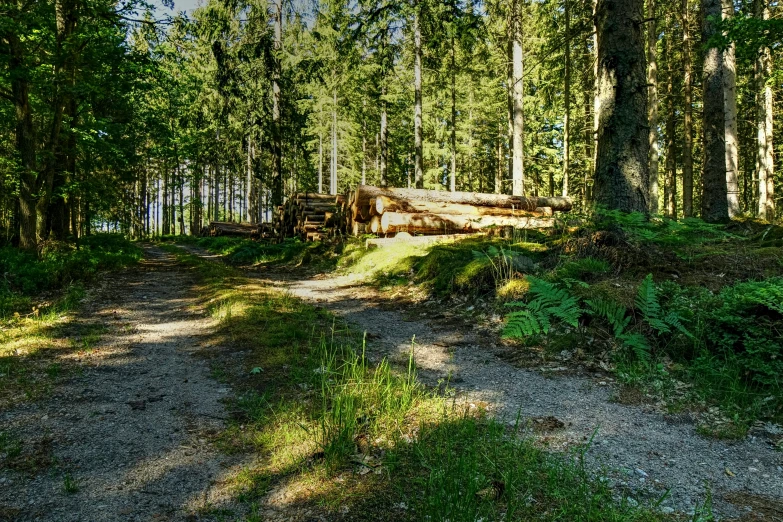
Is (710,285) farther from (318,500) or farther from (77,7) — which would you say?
(77,7)

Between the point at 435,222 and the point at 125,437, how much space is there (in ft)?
33.8

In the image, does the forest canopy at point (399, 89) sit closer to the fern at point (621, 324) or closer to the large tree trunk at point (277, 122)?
the large tree trunk at point (277, 122)

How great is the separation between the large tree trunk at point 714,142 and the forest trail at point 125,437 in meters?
10.4

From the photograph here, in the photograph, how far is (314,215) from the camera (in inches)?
688

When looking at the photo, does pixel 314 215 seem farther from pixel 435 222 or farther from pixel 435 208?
pixel 435 222

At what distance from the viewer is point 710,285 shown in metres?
4.73

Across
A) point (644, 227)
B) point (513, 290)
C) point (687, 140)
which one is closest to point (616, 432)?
point (513, 290)

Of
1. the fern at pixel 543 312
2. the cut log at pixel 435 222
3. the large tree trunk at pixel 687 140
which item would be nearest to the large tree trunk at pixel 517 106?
the cut log at pixel 435 222

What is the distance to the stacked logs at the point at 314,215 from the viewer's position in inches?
650

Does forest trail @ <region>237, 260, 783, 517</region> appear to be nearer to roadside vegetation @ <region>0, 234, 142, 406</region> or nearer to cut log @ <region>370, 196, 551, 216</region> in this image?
roadside vegetation @ <region>0, 234, 142, 406</region>

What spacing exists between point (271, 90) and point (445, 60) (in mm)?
13165

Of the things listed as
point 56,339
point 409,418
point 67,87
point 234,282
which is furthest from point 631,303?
point 67,87

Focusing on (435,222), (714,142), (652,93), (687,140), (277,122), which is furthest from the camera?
(687,140)

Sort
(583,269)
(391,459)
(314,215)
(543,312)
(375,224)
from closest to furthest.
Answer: (391,459) < (543,312) < (583,269) < (375,224) < (314,215)
